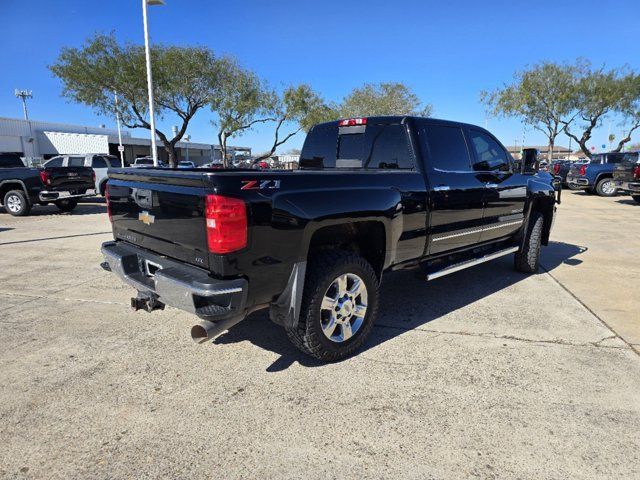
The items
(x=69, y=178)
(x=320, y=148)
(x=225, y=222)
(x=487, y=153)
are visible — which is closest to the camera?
(x=225, y=222)

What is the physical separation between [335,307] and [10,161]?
14.8m

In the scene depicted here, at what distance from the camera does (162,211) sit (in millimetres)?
3000

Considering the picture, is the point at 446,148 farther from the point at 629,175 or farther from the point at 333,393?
the point at 629,175

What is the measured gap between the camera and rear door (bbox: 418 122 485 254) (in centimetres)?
404

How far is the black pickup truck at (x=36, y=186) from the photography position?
1188 centimetres

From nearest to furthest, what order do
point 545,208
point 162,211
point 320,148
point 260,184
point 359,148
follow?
point 260,184, point 162,211, point 359,148, point 320,148, point 545,208

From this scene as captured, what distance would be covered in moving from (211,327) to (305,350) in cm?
86

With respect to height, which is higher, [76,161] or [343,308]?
[76,161]

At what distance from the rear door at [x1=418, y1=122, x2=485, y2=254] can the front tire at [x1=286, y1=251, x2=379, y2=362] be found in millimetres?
1025

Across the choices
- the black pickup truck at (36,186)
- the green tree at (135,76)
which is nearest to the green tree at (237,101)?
the green tree at (135,76)

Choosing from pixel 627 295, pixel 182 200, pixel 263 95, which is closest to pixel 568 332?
pixel 627 295

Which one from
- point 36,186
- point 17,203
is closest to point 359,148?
point 36,186

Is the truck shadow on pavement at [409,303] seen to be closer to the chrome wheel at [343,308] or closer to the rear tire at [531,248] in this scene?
the rear tire at [531,248]

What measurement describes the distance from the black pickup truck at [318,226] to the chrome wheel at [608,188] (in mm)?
18027
